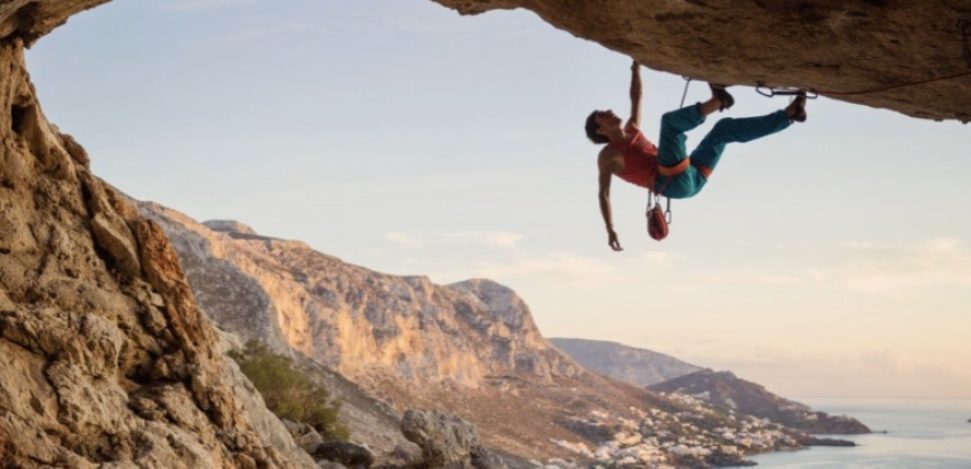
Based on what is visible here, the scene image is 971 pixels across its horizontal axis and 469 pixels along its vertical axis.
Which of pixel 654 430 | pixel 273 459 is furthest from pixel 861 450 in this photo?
pixel 273 459

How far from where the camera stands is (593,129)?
8852 mm

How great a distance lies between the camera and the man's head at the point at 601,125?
874cm

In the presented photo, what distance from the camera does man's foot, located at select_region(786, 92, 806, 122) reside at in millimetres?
7949

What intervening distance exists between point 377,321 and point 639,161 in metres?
74.7

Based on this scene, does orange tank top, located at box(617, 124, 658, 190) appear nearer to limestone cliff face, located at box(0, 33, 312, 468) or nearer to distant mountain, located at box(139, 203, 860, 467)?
limestone cliff face, located at box(0, 33, 312, 468)

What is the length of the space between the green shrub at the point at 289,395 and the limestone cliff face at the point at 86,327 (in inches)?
539

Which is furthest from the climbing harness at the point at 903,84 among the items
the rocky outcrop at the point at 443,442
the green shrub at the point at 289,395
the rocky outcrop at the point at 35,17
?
the green shrub at the point at 289,395

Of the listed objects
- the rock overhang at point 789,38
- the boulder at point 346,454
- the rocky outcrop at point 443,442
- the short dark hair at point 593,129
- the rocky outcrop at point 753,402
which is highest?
the rocky outcrop at point 753,402

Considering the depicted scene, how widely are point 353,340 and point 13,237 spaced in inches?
2730

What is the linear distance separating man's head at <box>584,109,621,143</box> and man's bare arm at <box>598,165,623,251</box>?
30 cm

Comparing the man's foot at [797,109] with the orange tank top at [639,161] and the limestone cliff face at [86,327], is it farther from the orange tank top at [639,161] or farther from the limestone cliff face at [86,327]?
the limestone cliff face at [86,327]

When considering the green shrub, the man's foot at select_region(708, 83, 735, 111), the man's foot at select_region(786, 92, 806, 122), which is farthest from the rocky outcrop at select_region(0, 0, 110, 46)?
the green shrub

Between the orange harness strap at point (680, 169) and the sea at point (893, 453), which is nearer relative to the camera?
the orange harness strap at point (680, 169)

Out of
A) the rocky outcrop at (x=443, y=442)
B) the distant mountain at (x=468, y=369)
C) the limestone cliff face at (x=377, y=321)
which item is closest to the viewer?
the rocky outcrop at (x=443, y=442)
